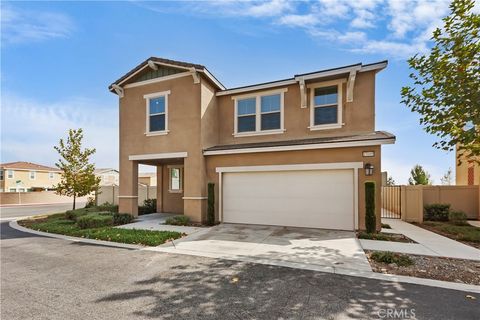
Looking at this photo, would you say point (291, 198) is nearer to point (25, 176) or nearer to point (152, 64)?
point (152, 64)

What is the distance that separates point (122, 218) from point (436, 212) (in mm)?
15359

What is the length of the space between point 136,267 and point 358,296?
4643 mm

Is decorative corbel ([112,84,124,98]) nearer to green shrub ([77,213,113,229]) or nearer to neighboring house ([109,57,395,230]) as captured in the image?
neighboring house ([109,57,395,230])

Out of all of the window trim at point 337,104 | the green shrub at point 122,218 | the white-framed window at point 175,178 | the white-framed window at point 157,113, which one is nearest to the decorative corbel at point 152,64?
the white-framed window at point 157,113

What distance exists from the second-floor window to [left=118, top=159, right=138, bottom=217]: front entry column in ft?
29.6

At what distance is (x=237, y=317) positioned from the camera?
3453mm

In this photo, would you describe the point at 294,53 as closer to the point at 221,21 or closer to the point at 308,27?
the point at 308,27

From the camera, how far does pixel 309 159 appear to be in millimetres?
9492

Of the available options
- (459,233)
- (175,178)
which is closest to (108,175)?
(175,178)

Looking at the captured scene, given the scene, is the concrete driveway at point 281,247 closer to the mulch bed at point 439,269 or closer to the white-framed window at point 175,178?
the mulch bed at point 439,269

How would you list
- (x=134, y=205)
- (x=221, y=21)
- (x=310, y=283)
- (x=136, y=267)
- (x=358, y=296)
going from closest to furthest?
(x=358, y=296) → (x=310, y=283) → (x=136, y=267) → (x=221, y=21) → (x=134, y=205)

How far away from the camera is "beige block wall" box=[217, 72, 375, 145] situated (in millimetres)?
9922

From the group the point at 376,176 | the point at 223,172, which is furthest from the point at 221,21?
the point at 376,176

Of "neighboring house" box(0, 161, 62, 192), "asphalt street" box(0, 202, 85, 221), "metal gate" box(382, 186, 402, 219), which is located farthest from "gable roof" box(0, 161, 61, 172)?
"metal gate" box(382, 186, 402, 219)
